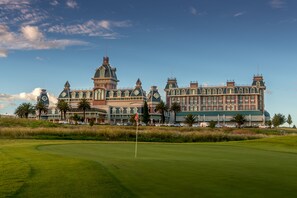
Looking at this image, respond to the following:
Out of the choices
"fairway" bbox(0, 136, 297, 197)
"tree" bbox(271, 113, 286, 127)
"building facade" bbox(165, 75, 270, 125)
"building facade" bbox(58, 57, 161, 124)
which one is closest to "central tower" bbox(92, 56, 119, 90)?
"building facade" bbox(58, 57, 161, 124)

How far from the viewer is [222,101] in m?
148

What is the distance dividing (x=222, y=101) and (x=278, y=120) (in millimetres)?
29914

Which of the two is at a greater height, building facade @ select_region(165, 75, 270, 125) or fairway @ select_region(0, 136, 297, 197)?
building facade @ select_region(165, 75, 270, 125)

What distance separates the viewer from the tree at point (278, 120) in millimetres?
121625

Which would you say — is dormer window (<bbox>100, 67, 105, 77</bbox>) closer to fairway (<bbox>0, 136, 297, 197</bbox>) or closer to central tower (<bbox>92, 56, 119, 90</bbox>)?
central tower (<bbox>92, 56, 119, 90</bbox>)

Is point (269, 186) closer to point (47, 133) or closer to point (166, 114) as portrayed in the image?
point (47, 133)

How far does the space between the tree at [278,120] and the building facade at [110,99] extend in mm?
40846

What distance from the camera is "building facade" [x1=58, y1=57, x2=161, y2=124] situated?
14150cm

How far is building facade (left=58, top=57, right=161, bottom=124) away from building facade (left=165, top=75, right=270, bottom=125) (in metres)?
13.1

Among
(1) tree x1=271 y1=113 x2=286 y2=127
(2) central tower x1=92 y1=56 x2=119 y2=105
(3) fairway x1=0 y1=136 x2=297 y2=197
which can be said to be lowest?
(3) fairway x1=0 y1=136 x2=297 y2=197

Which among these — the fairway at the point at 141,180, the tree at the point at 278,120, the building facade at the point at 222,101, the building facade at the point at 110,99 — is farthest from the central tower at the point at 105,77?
the fairway at the point at 141,180

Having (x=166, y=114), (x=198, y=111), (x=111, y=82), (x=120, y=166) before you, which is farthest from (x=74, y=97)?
(x=120, y=166)

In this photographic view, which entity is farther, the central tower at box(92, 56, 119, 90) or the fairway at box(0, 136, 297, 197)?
the central tower at box(92, 56, 119, 90)

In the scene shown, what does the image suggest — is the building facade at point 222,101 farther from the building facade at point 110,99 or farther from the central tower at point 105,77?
the central tower at point 105,77
